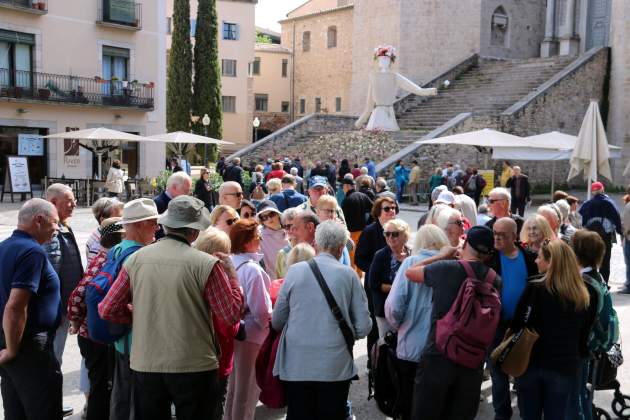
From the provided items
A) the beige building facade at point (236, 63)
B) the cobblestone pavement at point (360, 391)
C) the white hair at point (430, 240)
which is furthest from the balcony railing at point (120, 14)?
the white hair at point (430, 240)

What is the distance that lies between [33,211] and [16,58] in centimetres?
2381

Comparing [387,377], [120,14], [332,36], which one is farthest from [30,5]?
[387,377]

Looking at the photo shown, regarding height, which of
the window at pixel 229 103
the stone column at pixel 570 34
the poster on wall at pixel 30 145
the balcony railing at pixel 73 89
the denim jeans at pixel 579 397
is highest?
the stone column at pixel 570 34

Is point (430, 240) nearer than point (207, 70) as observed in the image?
Yes

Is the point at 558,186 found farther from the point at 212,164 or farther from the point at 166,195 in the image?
the point at 166,195

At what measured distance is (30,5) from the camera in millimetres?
25328

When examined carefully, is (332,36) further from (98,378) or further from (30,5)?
(98,378)

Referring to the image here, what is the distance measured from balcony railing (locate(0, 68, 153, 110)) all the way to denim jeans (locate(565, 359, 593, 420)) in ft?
79.0

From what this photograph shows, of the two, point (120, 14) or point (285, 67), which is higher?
point (285, 67)

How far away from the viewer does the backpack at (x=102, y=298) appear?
3.98m

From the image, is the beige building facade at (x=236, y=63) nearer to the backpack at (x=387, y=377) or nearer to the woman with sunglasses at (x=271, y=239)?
the woman with sunglasses at (x=271, y=239)

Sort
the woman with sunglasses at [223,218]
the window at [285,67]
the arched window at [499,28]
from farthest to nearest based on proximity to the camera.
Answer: the window at [285,67]
the arched window at [499,28]
the woman with sunglasses at [223,218]

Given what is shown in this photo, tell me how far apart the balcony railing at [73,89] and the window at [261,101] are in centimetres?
2247

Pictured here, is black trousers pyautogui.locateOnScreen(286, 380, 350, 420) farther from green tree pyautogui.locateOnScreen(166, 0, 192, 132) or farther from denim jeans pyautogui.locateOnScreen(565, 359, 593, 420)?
green tree pyautogui.locateOnScreen(166, 0, 192, 132)
